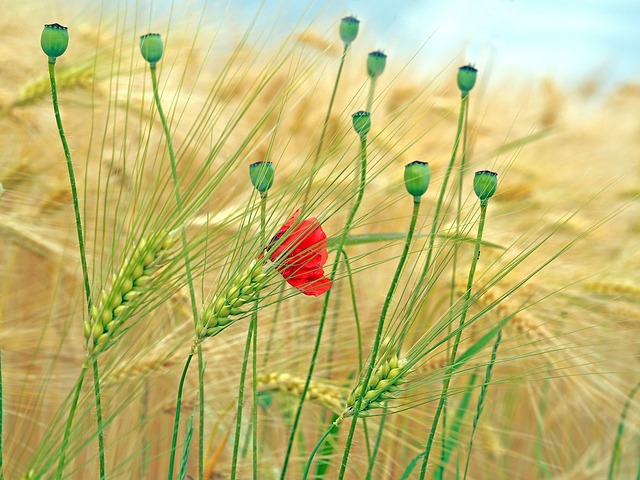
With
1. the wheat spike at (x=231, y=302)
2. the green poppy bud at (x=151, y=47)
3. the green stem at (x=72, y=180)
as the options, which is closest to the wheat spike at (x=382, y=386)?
the wheat spike at (x=231, y=302)

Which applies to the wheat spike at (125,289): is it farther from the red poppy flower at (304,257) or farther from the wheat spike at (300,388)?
the wheat spike at (300,388)

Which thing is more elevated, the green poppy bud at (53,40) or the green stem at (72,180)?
the green poppy bud at (53,40)

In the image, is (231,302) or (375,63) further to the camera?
(375,63)

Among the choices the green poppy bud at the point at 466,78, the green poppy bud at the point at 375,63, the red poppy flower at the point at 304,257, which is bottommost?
the red poppy flower at the point at 304,257

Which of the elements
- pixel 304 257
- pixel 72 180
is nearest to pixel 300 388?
pixel 304 257

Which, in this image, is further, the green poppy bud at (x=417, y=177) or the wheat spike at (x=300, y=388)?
the wheat spike at (x=300, y=388)

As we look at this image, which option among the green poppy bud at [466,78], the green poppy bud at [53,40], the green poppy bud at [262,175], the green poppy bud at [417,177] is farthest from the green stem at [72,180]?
the green poppy bud at [466,78]

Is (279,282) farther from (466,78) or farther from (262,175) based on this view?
(466,78)
